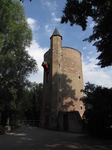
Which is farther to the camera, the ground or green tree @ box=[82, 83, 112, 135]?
green tree @ box=[82, 83, 112, 135]

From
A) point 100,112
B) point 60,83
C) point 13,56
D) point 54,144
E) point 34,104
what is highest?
point 13,56

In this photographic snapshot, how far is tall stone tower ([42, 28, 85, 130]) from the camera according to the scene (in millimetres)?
23298

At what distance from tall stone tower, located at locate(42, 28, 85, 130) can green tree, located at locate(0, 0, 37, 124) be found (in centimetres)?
705

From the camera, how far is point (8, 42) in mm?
16594

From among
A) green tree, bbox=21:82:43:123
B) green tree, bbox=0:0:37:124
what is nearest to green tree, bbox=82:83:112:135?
green tree, bbox=0:0:37:124

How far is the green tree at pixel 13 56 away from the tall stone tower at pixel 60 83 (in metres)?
7.05

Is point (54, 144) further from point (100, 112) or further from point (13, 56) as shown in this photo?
point (13, 56)

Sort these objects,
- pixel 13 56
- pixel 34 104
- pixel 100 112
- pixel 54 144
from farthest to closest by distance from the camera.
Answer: pixel 34 104 → pixel 13 56 → pixel 100 112 → pixel 54 144

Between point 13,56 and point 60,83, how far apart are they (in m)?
11.2

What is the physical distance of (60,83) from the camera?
82.8 ft

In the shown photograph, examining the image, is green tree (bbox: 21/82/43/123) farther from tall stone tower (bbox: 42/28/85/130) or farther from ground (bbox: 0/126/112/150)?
ground (bbox: 0/126/112/150)

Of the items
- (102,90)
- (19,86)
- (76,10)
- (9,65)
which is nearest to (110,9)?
(76,10)

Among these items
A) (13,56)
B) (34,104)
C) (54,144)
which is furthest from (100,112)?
(34,104)

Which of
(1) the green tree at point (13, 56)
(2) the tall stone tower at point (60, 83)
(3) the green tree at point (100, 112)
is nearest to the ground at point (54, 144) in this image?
(3) the green tree at point (100, 112)
